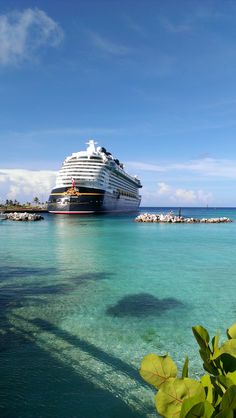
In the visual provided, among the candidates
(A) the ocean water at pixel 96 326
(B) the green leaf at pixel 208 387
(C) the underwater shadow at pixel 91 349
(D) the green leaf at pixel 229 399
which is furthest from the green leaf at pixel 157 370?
(C) the underwater shadow at pixel 91 349

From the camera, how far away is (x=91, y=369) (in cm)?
712

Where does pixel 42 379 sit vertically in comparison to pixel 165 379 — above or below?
below

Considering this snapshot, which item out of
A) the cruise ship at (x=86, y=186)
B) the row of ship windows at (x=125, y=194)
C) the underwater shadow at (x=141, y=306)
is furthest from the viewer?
the row of ship windows at (x=125, y=194)

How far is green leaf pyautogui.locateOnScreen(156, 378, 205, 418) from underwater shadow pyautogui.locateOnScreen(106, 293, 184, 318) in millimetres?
9100

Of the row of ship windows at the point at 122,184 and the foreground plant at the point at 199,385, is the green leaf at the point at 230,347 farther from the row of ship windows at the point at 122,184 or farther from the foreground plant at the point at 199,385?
the row of ship windows at the point at 122,184

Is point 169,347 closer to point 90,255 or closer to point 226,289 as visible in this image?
point 226,289

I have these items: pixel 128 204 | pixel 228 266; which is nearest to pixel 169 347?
pixel 228 266

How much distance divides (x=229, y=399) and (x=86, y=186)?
78.5m

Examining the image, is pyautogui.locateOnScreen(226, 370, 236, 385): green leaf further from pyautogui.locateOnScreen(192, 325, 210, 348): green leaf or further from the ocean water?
the ocean water

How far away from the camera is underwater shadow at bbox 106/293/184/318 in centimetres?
1098

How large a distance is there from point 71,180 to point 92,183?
213 inches

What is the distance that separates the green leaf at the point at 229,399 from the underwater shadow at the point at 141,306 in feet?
30.9

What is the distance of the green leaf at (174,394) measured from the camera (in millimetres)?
1839

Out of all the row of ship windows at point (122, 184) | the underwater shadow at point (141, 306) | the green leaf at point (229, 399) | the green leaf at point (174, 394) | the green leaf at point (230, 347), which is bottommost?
the underwater shadow at point (141, 306)
